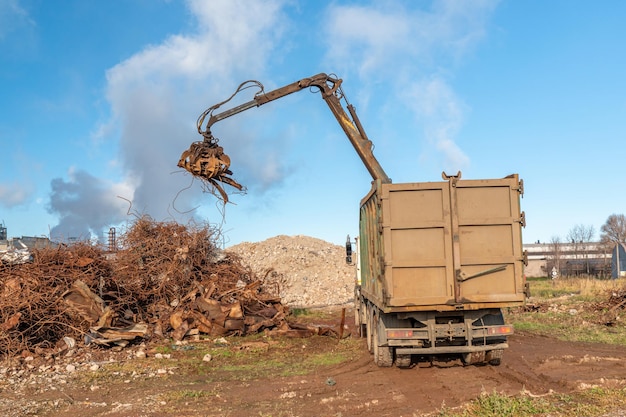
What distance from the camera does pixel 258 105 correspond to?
12.9 m

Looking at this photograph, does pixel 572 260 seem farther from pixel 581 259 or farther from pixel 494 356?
pixel 494 356

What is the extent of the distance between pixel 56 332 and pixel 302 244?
115 feet

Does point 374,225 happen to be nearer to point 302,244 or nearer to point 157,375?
point 157,375

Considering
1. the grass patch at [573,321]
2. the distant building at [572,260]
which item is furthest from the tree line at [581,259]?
the grass patch at [573,321]

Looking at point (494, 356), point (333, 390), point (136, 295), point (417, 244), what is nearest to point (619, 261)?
point (494, 356)

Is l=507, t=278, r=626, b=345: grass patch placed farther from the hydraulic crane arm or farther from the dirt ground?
the hydraulic crane arm

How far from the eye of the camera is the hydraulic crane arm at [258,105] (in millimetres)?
12117

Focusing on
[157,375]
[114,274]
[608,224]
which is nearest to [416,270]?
[157,375]

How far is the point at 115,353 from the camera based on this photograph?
12.1 metres

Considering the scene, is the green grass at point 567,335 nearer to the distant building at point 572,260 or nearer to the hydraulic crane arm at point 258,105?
the hydraulic crane arm at point 258,105

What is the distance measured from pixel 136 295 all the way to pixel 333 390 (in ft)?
30.2

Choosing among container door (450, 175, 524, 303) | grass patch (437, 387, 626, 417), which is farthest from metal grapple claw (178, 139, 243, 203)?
grass patch (437, 387, 626, 417)

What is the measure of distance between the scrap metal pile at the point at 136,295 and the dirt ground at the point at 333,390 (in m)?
3.31

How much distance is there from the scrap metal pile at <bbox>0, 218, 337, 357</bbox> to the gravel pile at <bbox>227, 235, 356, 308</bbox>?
717 centimetres
